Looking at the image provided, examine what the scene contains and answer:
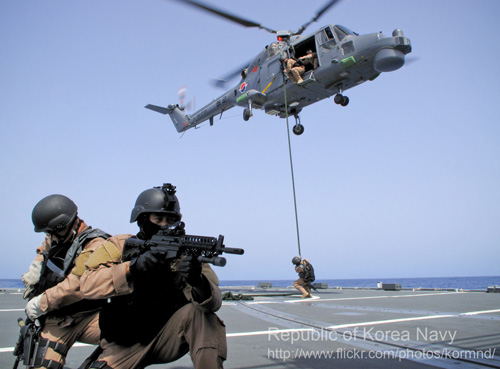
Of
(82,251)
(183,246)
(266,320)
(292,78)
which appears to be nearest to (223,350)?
(183,246)

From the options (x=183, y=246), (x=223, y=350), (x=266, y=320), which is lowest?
(x=266, y=320)

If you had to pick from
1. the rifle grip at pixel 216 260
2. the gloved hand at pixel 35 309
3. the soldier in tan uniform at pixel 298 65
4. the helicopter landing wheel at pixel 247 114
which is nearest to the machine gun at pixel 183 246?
the rifle grip at pixel 216 260

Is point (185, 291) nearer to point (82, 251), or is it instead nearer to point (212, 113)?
point (82, 251)

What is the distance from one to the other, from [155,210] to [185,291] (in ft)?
2.16

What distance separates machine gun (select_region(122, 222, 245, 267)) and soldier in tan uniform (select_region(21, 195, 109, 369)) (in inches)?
33.8

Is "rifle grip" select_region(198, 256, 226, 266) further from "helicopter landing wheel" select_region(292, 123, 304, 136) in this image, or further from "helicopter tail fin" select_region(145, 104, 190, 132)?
"helicopter tail fin" select_region(145, 104, 190, 132)

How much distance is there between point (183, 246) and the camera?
228 cm

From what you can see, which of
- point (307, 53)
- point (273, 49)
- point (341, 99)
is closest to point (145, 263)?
point (341, 99)

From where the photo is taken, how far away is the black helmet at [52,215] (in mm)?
3430

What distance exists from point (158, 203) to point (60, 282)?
1.12 metres

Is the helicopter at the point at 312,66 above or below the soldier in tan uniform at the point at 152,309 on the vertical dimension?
above

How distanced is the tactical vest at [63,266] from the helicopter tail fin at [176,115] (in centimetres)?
1696

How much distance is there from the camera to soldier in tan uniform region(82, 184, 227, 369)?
235 cm

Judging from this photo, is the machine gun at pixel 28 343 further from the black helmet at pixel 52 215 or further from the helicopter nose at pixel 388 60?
the helicopter nose at pixel 388 60
